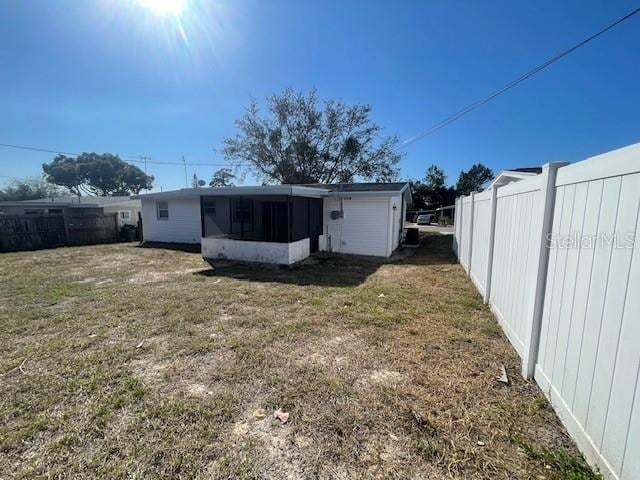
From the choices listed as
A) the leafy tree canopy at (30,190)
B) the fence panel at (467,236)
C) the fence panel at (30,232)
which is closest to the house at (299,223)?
the fence panel at (467,236)

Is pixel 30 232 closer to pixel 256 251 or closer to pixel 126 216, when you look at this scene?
pixel 126 216

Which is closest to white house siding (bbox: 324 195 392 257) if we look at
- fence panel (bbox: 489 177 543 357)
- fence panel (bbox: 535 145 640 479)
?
fence panel (bbox: 489 177 543 357)

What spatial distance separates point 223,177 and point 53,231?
18408 millimetres

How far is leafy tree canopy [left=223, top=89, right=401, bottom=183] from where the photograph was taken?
21.8 metres

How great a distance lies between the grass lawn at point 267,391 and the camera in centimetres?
170

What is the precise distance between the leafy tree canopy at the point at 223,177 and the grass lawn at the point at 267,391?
22.1 metres

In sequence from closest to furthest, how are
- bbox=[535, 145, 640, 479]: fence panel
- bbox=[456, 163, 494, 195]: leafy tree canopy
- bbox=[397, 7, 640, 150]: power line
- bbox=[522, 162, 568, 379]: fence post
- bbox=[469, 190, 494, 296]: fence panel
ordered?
bbox=[535, 145, 640, 479]: fence panel, bbox=[522, 162, 568, 379]: fence post, bbox=[469, 190, 494, 296]: fence panel, bbox=[397, 7, 640, 150]: power line, bbox=[456, 163, 494, 195]: leafy tree canopy

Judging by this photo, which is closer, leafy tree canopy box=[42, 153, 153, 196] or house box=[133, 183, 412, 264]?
house box=[133, 183, 412, 264]

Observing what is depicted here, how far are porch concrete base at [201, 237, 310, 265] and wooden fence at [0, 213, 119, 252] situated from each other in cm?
812

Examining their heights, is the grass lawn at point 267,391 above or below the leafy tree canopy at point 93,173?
below

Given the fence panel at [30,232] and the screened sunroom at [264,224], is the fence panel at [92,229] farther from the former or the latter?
the screened sunroom at [264,224]

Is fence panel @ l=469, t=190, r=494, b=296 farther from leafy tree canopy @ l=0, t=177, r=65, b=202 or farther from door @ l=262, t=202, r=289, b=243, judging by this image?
leafy tree canopy @ l=0, t=177, r=65, b=202

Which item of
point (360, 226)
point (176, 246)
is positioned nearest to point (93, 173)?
point (176, 246)

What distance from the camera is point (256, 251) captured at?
8375mm
